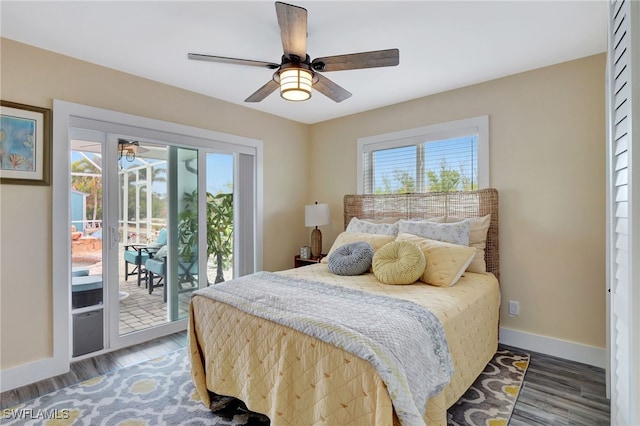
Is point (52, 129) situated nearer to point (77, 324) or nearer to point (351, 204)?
point (77, 324)

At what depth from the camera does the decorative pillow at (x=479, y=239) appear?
278 cm

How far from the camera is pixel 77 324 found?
8.97 ft

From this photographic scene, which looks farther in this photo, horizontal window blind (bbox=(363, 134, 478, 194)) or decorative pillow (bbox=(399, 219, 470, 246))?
horizontal window blind (bbox=(363, 134, 478, 194))

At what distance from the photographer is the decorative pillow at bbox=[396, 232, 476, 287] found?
236cm

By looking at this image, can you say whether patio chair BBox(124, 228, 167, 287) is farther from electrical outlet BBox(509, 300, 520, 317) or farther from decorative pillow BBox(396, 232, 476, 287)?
electrical outlet BBox(509, 300, 520, 317)

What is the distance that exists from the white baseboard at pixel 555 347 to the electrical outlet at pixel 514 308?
16 cm

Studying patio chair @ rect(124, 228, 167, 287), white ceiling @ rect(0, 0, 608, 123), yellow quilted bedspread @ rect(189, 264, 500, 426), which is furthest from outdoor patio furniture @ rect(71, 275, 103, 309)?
white ceiling @ rect(0, 0, 608, 123)

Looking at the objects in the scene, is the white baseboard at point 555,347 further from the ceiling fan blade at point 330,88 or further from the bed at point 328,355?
the ceiling fan blade at point 330,88

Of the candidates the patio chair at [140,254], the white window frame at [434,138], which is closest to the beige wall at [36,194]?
the patio chair at [140,254]

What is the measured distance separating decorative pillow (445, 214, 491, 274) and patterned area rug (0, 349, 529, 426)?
2.61 ft

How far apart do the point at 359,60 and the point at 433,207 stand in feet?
6.16

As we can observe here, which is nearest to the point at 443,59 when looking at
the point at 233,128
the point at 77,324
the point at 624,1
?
the point at 624,1

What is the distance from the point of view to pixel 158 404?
81.7 inches

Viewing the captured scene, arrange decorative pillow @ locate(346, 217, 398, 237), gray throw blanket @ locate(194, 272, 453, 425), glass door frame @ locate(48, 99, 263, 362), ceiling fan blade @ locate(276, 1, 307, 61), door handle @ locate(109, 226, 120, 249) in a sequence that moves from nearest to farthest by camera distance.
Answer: gray throw blanket @ locate(194, 272, 453, 425), ceiling fan blade @ locate(276, 1, 307, 61), glass door frame @ locate(48, 99, 263, 362), door handle @ locate(109, 226, 120, 249), decorative pillow @ locate(346, 217, 398, 237)
